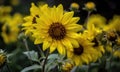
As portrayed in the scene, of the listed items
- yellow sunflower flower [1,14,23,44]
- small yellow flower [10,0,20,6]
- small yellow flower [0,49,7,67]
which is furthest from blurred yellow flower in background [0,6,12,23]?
small yellow flower [0,49,7,67]

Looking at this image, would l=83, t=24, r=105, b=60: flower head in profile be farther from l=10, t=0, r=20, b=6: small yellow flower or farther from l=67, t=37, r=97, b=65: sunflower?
l=10, t=0, r=20, b=6: small yellow flower

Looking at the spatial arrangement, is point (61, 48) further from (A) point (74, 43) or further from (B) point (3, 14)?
(B) point (3, 14)

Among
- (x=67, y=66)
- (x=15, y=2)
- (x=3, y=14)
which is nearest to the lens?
(x=67, y=66)

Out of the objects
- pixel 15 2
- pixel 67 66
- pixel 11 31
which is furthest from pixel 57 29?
pixel 15 2

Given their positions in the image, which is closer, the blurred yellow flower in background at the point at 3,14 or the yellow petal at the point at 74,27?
the yellow petal at the point at 74,27

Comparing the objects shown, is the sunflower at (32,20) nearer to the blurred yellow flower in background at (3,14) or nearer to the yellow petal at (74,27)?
the yellow petal at (74,27)

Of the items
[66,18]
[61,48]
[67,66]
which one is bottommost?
[67,66]

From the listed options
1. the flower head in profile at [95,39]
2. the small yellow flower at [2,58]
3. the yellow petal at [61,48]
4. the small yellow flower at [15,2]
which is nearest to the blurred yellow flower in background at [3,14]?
the small yellow flower at [15,2]
